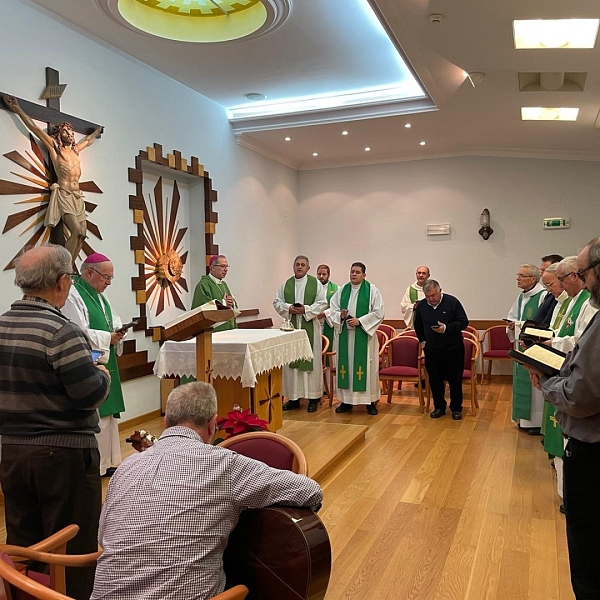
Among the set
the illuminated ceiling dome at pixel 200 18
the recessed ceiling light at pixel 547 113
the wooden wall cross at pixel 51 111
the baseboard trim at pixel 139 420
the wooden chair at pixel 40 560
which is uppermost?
the illuminated ceiling dome at pixel 200 18

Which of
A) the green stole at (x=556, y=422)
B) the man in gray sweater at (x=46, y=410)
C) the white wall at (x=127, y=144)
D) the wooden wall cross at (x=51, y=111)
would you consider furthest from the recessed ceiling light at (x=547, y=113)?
the man in gray sweater at (x=46, y=410)

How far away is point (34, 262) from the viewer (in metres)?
2.12

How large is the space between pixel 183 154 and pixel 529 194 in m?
4.88

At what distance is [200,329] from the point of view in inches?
138

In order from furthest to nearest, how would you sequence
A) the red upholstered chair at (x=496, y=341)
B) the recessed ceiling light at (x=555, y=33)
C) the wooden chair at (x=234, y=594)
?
the red upholstered chair at (x=496, y=341) < the recessed ceiling light at (x=555, y=33) < the wooden chair at (x=234, y=594)

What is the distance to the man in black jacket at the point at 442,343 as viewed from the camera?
604cm

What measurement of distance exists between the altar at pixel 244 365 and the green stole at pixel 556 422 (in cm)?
203

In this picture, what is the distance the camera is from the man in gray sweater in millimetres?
2062

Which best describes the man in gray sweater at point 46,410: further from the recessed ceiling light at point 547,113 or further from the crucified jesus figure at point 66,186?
the recessed ceiling light at point 547,113

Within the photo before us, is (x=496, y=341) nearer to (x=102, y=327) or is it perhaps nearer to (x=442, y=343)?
(x=442, y=343)

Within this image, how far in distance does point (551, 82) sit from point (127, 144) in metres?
3.81

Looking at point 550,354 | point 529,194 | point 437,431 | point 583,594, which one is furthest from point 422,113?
point 583,594

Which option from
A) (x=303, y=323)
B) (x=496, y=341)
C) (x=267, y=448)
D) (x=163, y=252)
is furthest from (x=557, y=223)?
(x=267, y=448)

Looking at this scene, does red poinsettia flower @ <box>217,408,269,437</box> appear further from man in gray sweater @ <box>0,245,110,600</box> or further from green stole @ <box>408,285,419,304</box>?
green stole @ <box>408,285,419,304</box>
